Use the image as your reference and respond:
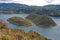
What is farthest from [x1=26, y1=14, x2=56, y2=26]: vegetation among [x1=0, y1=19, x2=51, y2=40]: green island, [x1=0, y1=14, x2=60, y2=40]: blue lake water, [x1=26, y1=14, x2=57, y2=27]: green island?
[x1=0, y1=19, x2=51, y2=40]: green island

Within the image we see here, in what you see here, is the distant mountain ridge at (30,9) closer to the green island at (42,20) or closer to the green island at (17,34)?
the green island at (42,20)

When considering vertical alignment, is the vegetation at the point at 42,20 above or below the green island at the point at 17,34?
above

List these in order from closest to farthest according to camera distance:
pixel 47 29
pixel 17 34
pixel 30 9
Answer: pixel 17 34 < pixel 47 29 < pixel 30 9

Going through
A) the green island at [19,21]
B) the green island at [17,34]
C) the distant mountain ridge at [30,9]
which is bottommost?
the green island at [17,34]

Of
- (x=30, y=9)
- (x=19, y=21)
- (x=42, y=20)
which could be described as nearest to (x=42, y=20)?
(x=42, y=20)

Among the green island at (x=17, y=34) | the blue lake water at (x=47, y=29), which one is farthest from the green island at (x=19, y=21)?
the green island at (x=17, y=34)

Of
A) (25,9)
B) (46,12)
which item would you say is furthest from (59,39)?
(25,9)

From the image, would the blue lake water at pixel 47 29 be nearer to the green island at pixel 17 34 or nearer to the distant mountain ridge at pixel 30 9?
the green island at pixel 17 34

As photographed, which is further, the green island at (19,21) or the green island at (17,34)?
the green island at (19,21)

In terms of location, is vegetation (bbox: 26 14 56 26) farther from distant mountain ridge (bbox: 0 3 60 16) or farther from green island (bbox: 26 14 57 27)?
distant mountain ridge (bbox: 0 3 60 16)

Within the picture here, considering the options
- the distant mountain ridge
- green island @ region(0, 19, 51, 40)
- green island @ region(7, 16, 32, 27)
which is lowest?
green island @ region(0, 19, 51, 40)

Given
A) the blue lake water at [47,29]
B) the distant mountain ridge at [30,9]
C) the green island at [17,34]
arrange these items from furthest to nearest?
the distant mountain ridge at [30,9], the blue lake water at [47,29], the green island at [17,34]

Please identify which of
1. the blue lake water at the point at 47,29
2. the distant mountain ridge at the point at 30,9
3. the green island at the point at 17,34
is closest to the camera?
the green island at the point at 17,34

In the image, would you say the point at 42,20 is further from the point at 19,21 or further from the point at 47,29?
the point at 19,21
